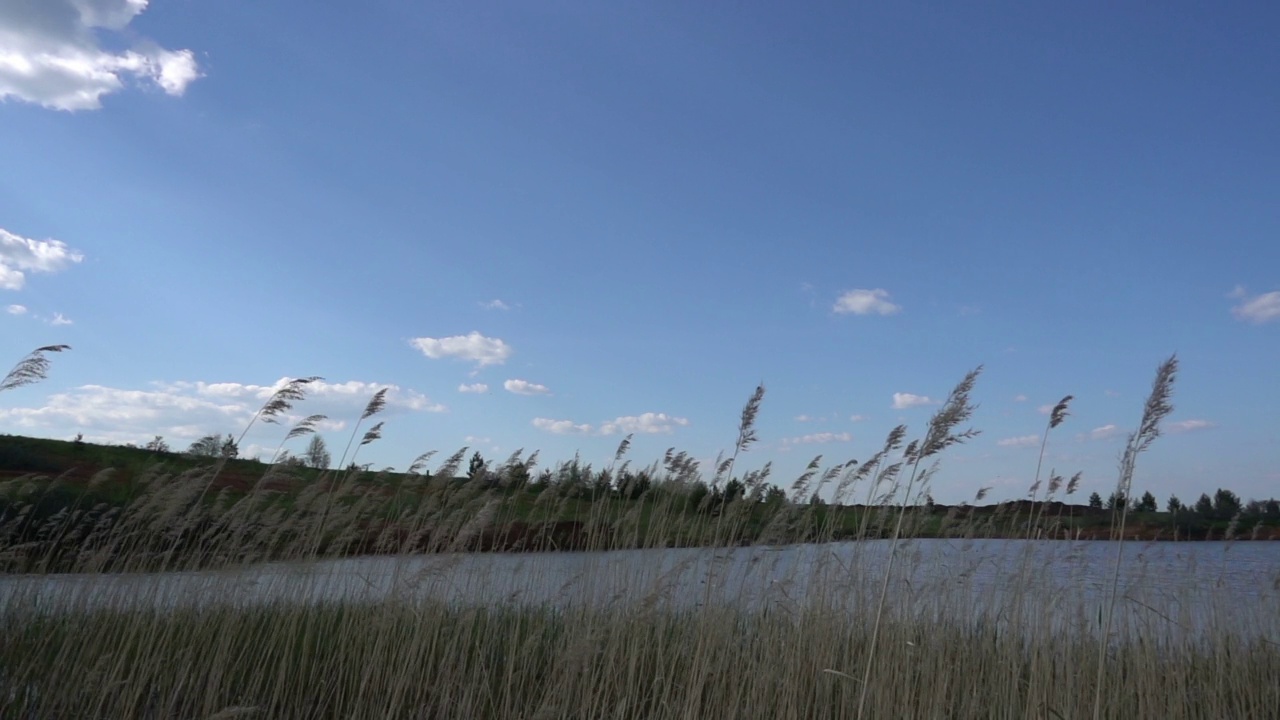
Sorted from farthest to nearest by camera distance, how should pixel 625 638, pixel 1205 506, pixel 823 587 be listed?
pixel 1205 506 < pixel 823 587 < pixel 625 638

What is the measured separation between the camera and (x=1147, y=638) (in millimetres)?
4617

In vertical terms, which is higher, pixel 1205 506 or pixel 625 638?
pixel 1205 506

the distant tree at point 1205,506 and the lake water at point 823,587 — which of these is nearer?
the lake water at point 823,587

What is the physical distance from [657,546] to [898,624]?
75.1 inches

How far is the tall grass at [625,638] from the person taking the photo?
13.9ft

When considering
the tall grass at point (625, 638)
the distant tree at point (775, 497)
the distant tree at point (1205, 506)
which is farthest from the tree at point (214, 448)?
the distant tree at point (1205, 506)

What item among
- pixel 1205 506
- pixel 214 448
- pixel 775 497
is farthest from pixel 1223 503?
pixel 214 448

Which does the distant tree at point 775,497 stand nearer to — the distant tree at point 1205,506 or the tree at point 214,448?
the tree at point 214,448

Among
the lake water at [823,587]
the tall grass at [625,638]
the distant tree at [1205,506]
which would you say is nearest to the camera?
the tall grass at [625,638]

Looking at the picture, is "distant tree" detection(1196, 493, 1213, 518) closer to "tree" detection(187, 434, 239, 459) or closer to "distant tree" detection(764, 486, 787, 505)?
"distant tree" detection(764, 486, 787, 505)

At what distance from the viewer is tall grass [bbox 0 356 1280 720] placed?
167 inches

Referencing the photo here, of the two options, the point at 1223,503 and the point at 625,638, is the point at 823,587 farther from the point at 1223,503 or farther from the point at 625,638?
the point at 1223,503

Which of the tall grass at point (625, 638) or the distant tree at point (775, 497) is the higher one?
the distant tree at point (775, 497)

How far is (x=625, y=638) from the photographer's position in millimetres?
4922
